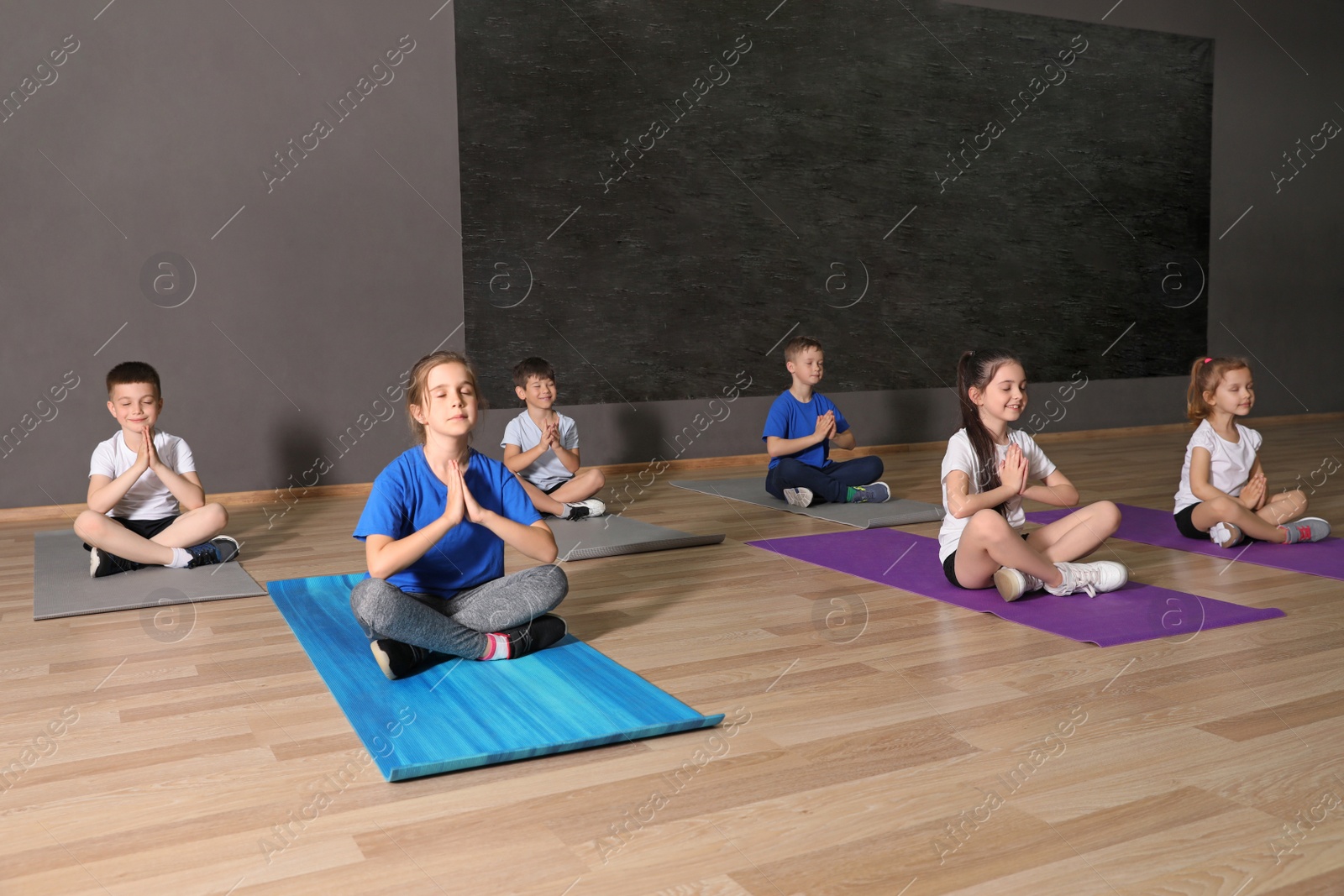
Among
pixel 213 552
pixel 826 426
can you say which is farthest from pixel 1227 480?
pixel 213 552

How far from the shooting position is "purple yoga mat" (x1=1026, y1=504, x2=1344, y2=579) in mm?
3145

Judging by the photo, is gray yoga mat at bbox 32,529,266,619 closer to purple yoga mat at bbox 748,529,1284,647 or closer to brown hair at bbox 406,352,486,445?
brown hair at bbox 406,352,486,445

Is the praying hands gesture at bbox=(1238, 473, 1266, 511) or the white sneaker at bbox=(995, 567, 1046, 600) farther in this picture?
the praying hands gesture at bbox=(1238, 473, 1266, 511)

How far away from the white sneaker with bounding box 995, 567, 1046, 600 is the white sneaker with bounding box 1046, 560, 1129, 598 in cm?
8

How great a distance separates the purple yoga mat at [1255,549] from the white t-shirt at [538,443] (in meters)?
1.92

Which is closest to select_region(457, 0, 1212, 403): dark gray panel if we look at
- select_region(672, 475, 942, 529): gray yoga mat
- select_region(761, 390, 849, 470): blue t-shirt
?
select_region(672, 475, 942, 529): gray yoga mat

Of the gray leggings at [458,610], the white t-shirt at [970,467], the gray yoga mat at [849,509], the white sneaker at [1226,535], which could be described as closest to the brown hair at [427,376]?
the gray leggings at [458,610]

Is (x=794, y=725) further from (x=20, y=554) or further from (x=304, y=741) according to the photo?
(x=20, y=554)

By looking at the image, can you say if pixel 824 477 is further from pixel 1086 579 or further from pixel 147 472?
pixel 147 472

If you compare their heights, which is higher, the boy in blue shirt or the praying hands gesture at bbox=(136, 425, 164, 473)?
the boy in blue shirt

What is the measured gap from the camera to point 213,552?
11.1ft

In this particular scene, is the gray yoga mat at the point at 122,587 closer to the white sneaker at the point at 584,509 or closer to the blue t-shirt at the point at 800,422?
the white sneaker at the point at 584,509

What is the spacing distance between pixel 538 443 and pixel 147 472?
1.45 m

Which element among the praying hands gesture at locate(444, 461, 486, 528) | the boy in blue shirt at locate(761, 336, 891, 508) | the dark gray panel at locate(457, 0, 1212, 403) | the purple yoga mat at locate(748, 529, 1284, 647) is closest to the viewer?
the praying hands gesture at locate(444, 461, 486, 528)
